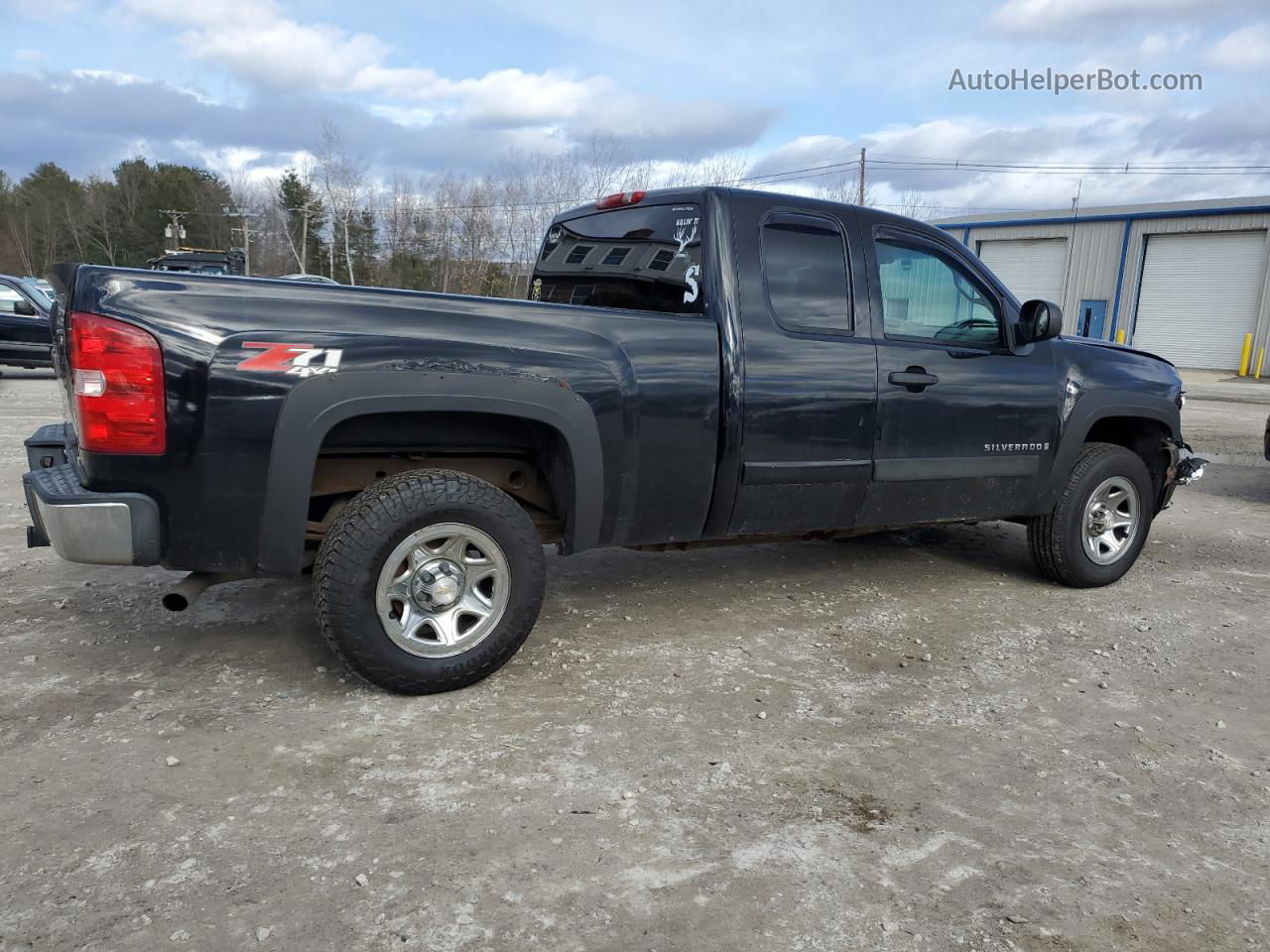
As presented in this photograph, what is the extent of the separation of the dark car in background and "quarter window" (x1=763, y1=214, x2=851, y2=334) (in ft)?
46.3

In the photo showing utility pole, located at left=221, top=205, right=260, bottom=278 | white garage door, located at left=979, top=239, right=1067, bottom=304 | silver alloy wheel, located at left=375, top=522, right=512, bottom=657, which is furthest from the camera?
utility pole, located at left=221, top=205, right=260, bottom=278

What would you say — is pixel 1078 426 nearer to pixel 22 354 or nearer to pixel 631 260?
pixel 631 260

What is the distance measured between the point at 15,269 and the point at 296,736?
85885 millimetres

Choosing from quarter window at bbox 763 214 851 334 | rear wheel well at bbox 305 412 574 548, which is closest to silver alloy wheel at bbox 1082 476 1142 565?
quarter window at bbox 763 214 851 334

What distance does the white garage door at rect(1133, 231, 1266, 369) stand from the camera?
29531 mm

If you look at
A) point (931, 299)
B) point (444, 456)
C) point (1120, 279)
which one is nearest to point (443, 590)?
point (444, 456)

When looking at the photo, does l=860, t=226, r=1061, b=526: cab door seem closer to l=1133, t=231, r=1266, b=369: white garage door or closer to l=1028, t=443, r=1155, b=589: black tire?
l=1028, t=443, r=1155, b=589: black tire

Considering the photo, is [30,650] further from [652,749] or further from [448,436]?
[652,749]

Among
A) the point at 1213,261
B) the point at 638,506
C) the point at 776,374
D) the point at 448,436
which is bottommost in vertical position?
the point at 638,506

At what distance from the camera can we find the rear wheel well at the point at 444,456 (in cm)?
350

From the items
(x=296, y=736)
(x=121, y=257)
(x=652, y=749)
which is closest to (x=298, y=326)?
(x=296, y=736)

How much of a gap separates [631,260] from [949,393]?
1648 millimetres

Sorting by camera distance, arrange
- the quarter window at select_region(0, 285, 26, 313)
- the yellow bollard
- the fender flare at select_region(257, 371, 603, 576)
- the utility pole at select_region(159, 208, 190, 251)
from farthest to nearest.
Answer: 1. the utility pole at select_region(159, 208, 190, 251)
2. the yellow bollard
3. the quarter window at select_region(0, 285, 26, 313)
4. the fender flare at select_region(257, 371, 603, 576)

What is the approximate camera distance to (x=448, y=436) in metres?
3.63
